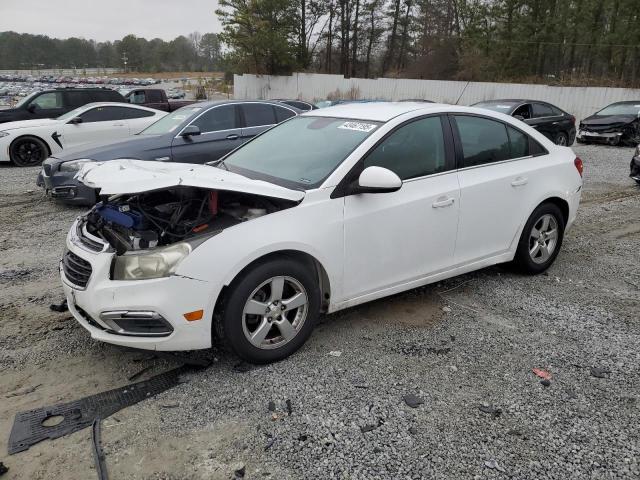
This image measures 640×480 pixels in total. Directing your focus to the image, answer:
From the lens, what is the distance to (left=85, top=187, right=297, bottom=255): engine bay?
3.16 metres

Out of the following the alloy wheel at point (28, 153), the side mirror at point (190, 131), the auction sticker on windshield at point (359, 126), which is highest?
the auction sticker on windshield at point (359, 126)

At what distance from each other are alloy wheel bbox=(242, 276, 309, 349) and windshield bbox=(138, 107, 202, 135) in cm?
530

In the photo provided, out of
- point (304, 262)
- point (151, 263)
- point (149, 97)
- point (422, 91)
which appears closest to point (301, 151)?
point (304, 262)

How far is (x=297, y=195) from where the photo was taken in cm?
331

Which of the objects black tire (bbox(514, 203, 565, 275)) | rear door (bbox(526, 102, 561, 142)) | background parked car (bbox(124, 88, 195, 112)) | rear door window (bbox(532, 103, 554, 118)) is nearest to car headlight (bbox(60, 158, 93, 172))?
black tire (bbox(514, 203, 565, 275))

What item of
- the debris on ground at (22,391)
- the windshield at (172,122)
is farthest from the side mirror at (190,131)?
the debris on ground at (22,391)

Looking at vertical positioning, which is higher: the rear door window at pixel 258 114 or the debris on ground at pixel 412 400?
the rear door window at pixel 258 114

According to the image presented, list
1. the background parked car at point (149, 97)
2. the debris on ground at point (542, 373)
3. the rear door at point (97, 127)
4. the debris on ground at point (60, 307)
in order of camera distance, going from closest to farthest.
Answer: the debris on ground at point (542, 373), the debris on ground at point (60, 307), the rear door at point (97, 127), the background parked car at point (149, 97)

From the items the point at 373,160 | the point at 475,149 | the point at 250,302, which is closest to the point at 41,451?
the point at 250,302

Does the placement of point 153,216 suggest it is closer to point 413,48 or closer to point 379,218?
point 379,218

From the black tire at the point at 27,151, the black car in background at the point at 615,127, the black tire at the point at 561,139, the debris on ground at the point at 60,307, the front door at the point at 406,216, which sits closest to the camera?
the front door at the point at 406,216

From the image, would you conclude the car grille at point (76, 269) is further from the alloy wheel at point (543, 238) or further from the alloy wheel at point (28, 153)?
the alloy wheel at point (28, 153)

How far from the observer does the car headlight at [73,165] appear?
7119 millimetres

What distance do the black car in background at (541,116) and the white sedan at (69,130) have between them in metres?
8.35
